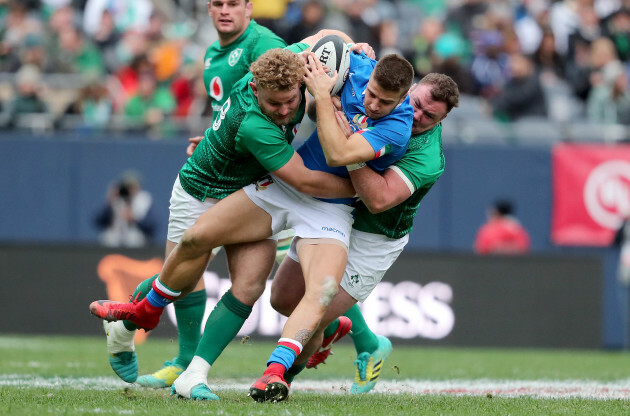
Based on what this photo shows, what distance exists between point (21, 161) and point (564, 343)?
25.5 ft

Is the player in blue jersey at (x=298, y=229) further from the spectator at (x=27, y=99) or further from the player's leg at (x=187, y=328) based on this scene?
the spectator at (x=27, y=99)

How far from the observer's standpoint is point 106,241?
14125 millimetres

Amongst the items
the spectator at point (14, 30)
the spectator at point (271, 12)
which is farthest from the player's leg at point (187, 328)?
the spectator at point (14, 30)

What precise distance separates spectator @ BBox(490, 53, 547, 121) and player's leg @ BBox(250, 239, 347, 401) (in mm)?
8715

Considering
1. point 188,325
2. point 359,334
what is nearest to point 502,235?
point 359,334

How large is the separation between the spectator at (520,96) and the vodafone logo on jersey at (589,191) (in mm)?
701

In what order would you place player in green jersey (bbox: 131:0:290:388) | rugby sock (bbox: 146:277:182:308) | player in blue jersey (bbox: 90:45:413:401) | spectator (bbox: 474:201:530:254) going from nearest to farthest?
player in blue jersey (bbox: 90:45:413:401) < rugby sock (bbox: 146:277:182:308) < player in green jersey (bbox: 131:0:290:388) < spectator (bbox: 474:201:530:254)

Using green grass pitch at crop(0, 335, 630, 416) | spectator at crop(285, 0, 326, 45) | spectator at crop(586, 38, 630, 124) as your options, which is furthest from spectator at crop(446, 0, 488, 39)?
green grass pitch at crop(0, 335, 630, 416)

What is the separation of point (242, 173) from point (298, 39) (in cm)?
792

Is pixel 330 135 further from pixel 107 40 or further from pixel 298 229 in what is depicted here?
pixel 107 40

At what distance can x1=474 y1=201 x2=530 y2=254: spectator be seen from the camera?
44.4ft

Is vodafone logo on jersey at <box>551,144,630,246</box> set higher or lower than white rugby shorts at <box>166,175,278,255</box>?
lower

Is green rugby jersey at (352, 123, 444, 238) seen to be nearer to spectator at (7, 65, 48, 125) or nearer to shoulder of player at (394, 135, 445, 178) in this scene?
shoulder of player at (394, 135, 445, 178)

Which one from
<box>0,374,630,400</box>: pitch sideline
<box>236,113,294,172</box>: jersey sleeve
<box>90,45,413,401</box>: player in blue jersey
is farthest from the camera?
<box>0,374,630,400</box>: pitch sideline
